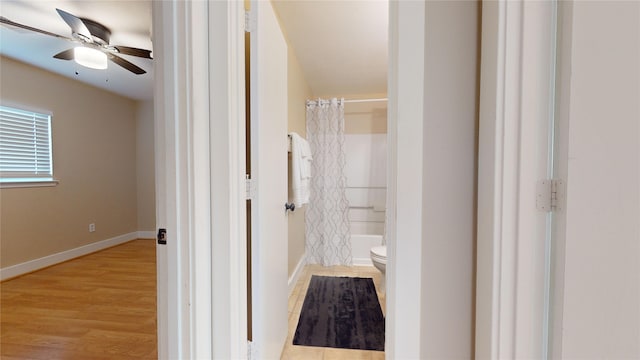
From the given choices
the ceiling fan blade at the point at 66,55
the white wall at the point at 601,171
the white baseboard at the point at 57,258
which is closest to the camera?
the white wall at the point at 601,171

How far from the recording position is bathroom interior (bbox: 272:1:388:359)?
176 centimetres

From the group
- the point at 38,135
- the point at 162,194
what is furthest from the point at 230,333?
the point at 38,135

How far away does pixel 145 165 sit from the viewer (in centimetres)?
419

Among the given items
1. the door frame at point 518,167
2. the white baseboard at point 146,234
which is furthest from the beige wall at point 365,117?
the white baseboard at point 146,234

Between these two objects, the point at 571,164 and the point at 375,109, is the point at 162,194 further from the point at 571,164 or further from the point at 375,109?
the point at 375,109

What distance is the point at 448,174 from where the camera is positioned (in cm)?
81

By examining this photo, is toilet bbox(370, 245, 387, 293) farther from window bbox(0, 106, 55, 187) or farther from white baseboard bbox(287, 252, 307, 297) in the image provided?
window bbox(0, 106, 55, 187)

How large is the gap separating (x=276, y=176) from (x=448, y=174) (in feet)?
2.85

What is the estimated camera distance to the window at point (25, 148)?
2.63 meters

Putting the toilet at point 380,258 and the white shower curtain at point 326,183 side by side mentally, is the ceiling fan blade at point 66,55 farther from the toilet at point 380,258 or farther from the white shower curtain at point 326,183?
the toilet at point 380,258

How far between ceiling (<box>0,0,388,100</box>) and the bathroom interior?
0.03 ft

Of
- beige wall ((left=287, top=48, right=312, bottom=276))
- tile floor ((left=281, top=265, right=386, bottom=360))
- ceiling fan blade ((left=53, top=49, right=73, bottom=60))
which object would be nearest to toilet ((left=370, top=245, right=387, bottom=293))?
tile floor ((left=281, top=265, right=386, bottom=360))

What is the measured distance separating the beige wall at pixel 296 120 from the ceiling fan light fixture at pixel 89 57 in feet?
5.32

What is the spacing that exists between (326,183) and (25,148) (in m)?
3.31
